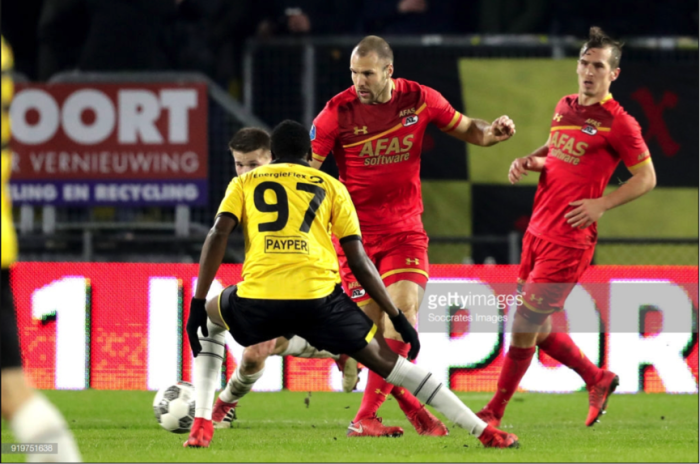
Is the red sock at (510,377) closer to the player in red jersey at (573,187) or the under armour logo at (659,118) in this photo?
the player in red jersey at (573,187)

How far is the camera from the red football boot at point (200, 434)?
5484 mm

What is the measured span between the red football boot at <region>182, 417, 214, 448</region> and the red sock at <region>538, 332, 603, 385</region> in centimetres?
271

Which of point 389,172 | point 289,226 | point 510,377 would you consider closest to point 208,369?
point 289,226

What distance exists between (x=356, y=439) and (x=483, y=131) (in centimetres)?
193

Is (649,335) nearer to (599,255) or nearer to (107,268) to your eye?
(599,255)

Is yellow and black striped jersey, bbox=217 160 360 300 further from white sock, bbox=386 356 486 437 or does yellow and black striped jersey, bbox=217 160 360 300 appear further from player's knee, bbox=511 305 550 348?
player's knee, bbox=511 305 550 348

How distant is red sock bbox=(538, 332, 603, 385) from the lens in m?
7.42

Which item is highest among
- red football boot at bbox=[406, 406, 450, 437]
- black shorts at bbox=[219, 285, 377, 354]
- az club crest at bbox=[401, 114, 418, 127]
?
az club crest at bbox=[401, 114, 418, 127]

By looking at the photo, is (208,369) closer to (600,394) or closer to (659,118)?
(600,394)

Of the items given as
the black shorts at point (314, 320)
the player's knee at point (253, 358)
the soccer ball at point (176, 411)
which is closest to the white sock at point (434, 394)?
the black shorts at point (314, 320)

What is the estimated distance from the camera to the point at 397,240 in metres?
6.62

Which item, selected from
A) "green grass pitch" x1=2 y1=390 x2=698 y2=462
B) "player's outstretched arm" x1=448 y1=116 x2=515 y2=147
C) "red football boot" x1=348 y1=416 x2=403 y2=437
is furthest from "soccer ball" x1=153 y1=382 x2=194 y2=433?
"player's outstretched arm" x1=448 y1=116 x2=515 y2=147

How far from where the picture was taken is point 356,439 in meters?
6.12

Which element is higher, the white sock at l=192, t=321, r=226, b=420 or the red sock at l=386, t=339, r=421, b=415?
the white sock at l=192, t=321, r=226, b=420
